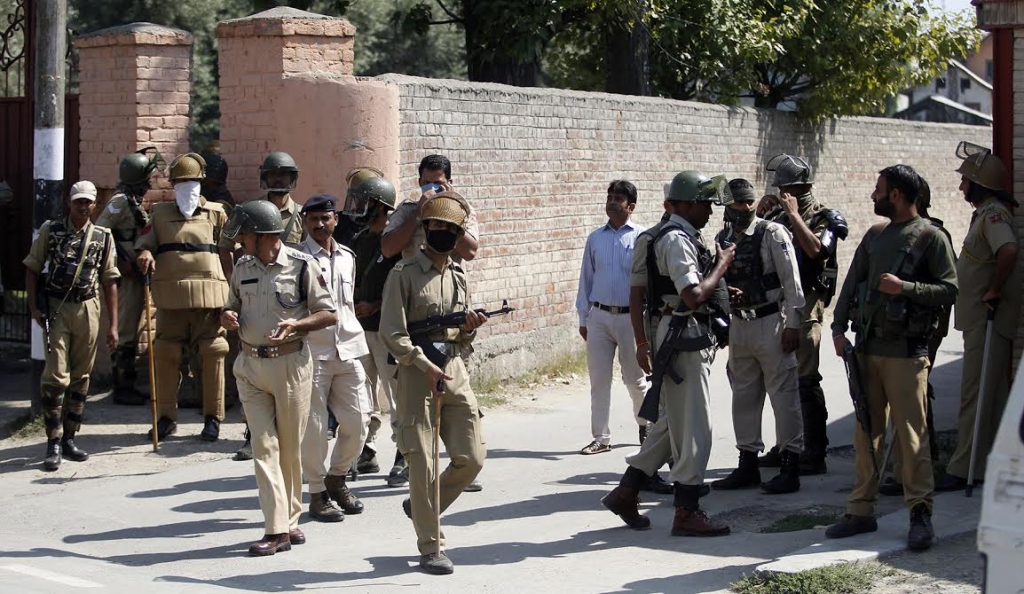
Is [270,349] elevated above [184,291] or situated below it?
below

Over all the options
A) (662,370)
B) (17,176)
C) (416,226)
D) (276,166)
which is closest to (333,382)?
(416,226)

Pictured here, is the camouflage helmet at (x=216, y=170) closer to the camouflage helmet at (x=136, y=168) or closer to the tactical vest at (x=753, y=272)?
the camouflage helmet at (x=136, y=168)

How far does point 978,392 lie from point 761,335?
51.8 inches

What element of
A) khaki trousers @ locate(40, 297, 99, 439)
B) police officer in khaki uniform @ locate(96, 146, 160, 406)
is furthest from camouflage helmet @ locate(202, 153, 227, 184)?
khaki trousers @ locate(40, 297, 99, 439)

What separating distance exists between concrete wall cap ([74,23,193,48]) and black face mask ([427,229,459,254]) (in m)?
4.87

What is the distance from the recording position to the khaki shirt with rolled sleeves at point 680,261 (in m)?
7.04

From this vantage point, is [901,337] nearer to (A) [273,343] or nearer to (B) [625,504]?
(B) [625,504]

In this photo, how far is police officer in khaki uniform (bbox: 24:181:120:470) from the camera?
9094mm

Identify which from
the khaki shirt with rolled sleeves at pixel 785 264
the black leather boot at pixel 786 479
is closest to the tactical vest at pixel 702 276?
the khaki shirt with rolled sleeves at pixel 785 264

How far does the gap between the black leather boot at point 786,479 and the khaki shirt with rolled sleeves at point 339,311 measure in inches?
102

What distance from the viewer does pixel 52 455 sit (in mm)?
9070

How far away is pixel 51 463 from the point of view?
903cm

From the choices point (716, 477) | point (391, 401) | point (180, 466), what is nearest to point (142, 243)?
point (180, 466)

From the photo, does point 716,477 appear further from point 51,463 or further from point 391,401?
point 51,463
